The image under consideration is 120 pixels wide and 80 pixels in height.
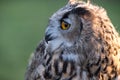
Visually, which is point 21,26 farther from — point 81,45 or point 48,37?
point 81,45

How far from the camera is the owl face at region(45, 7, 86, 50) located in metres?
5.02

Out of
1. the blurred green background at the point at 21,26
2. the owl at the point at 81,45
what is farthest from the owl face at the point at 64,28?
the blurred green background at the point at 21,26

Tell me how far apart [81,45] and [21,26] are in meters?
10.5

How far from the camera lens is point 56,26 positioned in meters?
5.16

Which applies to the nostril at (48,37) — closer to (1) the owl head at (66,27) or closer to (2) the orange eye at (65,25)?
(1) the owl head at (66,27)

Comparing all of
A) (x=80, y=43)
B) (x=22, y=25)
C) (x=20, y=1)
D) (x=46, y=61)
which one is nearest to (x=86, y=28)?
(x=80, y=43)

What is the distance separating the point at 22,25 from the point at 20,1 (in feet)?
6.15

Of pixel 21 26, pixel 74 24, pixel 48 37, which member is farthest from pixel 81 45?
pixel 21 26

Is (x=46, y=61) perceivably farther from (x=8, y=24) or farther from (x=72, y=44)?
(x=8, y=24)

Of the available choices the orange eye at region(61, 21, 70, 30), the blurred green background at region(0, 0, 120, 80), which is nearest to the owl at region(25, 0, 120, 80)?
the orange eye at region(61, 21, 70, 30)

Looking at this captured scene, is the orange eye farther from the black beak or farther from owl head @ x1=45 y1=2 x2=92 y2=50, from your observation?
the black beak

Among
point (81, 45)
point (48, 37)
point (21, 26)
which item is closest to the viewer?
point (81, 45)

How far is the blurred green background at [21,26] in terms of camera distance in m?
12.1

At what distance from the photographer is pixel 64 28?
508cm
